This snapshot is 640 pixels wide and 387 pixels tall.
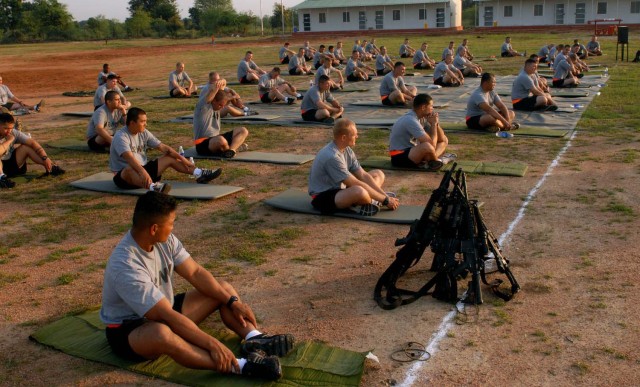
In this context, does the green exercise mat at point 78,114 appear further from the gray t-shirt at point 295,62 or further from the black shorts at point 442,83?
the gray t-shirt at point 295,62

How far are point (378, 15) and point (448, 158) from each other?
5346 cm

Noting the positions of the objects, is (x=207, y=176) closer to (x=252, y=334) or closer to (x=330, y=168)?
(x=330, y=168)

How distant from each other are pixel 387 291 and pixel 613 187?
4794mm

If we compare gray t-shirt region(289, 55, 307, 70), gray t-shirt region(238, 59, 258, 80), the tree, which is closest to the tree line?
the tree

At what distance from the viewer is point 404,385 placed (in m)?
4.50

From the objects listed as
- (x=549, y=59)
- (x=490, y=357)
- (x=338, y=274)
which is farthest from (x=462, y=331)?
(x=549, y=59)

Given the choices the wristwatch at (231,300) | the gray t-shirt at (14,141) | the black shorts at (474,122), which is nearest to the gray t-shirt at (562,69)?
the black shorts at (474,122)

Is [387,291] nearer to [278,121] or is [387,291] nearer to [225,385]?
[225,385]

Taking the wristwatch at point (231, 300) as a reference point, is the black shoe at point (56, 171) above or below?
above

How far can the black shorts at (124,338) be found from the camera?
466 centimetres

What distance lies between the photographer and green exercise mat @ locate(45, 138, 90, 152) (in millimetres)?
13031

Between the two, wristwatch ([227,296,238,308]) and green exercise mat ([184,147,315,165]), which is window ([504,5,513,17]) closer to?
green exercise mat ([184,147,315,165])

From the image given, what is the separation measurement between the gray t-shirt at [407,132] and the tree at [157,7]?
265 ft

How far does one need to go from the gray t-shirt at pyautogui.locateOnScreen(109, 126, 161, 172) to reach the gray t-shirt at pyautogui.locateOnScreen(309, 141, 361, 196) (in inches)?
106
